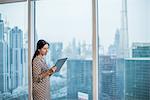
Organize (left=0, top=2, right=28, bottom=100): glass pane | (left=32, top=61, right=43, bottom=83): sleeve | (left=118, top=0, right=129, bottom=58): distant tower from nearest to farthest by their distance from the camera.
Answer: (left=32, top=61, right=43, bottom=83): sleeve, (left=118, top=0, right=129, bottom=58): distant tower, (left=0, top=2, right=28, bottom=100): glass pane

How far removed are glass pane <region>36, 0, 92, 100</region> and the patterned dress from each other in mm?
558

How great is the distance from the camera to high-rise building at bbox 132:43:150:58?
2.88 metres

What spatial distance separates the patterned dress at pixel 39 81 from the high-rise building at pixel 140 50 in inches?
43.4

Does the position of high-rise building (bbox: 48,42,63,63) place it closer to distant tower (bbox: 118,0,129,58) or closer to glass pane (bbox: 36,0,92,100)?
glass pane (bbox: 36,0,92,100)

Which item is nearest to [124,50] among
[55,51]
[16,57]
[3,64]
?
[55,51]

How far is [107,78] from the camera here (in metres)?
3.10

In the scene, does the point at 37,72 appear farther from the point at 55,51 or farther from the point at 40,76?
the point at 55,51

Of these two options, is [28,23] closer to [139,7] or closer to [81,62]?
[81,62]

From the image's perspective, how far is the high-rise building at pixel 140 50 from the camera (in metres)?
2.88

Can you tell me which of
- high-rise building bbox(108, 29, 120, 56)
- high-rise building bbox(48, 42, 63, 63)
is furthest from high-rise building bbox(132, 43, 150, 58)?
high-rise building bbox(48, 42, 63, 63)

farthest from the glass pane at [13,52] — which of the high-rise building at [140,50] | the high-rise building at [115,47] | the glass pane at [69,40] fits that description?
the high-rise building at [140,50]

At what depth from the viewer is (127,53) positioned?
3.00 m

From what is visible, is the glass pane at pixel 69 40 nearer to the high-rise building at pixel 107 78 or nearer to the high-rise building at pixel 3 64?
the high-rise building at pixel 107 78

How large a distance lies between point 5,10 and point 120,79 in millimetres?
2086
